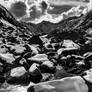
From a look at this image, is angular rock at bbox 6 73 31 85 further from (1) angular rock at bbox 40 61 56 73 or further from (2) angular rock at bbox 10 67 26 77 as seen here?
(1) angular rock at bbox 40 61 56 73

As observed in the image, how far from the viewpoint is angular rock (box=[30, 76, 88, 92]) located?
1000 cm

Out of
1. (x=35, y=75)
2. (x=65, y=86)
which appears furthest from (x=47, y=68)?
(x=65, y=86)

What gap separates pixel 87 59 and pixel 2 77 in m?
6.75

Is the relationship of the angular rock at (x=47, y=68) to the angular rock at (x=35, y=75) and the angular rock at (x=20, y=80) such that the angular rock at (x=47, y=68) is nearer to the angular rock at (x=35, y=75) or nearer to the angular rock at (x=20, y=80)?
the angular rock at (x=35, y=75)

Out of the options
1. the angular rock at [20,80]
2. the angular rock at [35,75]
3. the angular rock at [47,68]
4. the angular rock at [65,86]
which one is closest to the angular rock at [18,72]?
the angular rock at [20,80]

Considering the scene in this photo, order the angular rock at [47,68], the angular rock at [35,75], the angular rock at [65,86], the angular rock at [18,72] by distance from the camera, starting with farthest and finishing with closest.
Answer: the angular rock at [47,68] → the angular rock at [35,75] → the angular rock at [18,72] → the angular rock at [65,86]

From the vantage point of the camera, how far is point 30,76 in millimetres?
12625

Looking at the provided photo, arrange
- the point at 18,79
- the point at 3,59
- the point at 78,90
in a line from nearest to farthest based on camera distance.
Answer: the point at 78,90 < the point at 18,79 < the point at 3,59

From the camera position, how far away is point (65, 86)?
1028 centimetres

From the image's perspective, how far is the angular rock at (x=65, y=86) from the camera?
1000 centimetres

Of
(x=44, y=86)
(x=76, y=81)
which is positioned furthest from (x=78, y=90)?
(x=44, y=86)

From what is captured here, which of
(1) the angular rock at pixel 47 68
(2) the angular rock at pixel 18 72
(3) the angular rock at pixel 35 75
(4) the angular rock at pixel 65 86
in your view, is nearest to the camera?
(4) the angular rock at pixel 65 86

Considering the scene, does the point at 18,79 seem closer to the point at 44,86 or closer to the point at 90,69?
the point at 44,86

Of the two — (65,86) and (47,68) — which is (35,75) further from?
(65,86)
